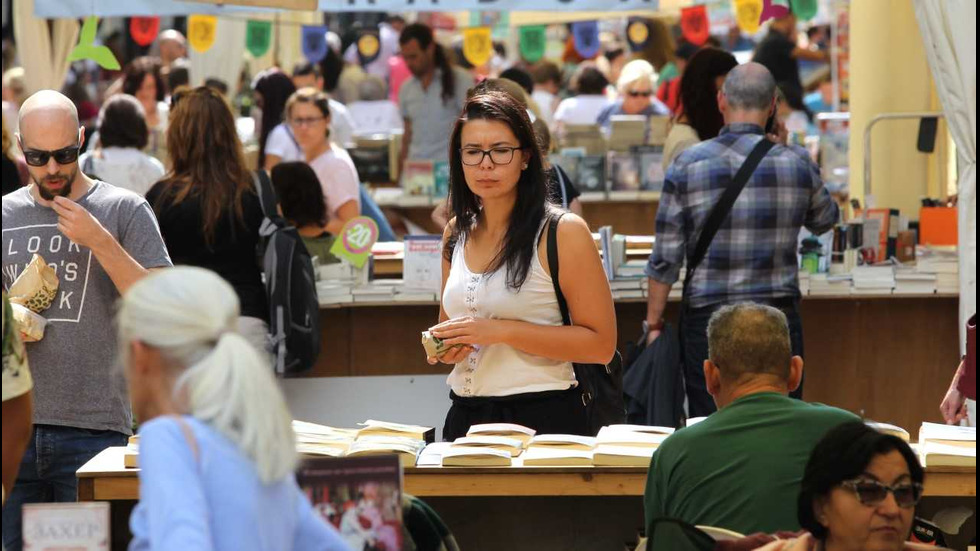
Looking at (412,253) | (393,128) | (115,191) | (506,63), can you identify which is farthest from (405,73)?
(115,191)

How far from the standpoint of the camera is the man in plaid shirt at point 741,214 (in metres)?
5.50

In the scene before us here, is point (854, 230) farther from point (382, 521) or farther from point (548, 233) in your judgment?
point (382, 521)

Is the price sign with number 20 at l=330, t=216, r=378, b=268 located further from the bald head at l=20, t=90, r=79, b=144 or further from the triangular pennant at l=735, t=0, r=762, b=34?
the triangular pennant at l=735, t=0, r=762, b=34

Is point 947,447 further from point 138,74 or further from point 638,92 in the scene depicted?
point 138,74

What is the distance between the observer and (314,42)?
1377cm

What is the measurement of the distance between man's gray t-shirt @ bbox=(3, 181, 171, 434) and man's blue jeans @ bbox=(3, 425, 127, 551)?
34 millimetres

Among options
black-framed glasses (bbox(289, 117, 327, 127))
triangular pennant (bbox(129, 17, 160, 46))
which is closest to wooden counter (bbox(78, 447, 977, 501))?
black-framed glasses (bbox(289, 117, 327, 127))

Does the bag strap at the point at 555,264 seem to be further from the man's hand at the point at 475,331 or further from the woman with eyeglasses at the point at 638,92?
the woman with eyeglasses at the point at 638,92

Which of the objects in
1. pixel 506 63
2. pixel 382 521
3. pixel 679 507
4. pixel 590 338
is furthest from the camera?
pixel 506 63

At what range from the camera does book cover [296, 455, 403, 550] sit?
257 centimetres

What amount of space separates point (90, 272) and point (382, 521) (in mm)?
1691

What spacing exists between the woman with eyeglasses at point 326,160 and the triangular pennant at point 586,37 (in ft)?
17.6

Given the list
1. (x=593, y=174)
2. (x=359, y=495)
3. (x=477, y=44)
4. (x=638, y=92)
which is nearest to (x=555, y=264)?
(x=359, y=495)

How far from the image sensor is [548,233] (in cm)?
400
